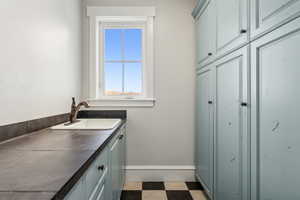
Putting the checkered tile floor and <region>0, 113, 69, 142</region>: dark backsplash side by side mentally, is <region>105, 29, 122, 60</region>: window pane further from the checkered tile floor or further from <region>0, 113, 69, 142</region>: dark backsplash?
the checkered tile floor

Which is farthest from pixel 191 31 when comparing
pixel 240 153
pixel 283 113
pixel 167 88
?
pixel 283 113

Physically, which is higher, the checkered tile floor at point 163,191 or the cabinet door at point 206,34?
the cabinet door at point 206,34

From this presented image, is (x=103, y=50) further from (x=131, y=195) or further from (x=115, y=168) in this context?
(x=131, y=195)

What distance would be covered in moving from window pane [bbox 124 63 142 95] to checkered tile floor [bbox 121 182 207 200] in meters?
1.14

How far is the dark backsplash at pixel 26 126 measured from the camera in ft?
3.74

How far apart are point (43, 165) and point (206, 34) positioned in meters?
1.85

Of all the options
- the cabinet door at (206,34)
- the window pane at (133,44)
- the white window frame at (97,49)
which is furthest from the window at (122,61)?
the cabinet door at (206,34)

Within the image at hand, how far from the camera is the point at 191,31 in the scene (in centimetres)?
253

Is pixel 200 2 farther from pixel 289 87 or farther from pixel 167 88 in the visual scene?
pixel 289 87

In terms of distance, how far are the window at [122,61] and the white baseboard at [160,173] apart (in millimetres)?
933

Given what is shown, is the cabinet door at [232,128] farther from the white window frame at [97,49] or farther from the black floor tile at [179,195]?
the white window frame at [97,49]

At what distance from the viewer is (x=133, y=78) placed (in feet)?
8.71

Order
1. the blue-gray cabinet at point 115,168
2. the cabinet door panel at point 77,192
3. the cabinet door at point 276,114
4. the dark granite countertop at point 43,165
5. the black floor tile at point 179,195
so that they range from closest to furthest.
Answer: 1. the dark granite countertop at point 43,165
2. the cabinet door panel at point 77,192
3. the cabinet door at point 276,114
4. the blue-gray cabinet at point 115,168
5. the black floor tile at point 179,195

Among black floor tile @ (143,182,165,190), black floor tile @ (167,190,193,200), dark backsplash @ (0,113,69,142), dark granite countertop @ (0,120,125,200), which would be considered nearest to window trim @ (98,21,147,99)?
dark backsplash @ (0,113,69,142)
